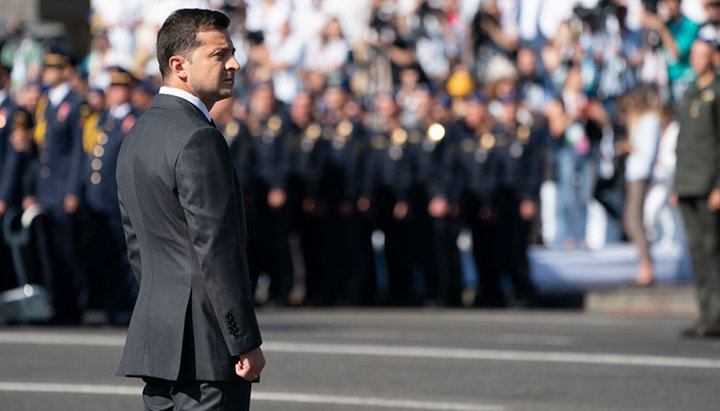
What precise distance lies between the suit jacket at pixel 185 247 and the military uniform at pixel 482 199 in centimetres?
1333

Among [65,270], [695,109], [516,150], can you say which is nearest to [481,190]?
[516,150]

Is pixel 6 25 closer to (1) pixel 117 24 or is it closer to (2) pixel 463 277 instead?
(1) pixel 117 24

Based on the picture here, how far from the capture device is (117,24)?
23719 millimetres

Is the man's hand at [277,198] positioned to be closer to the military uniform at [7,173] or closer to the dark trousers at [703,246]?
the military uniform at [7,173]

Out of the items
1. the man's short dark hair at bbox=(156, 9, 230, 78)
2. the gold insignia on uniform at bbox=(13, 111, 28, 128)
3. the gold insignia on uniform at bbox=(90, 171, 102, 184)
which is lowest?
the gold insignia on uniform at bbox=(90, 171, 102, 184)

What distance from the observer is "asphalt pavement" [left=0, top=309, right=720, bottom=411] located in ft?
32.5

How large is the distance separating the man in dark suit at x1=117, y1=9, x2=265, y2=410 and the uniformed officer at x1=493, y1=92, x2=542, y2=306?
42.9 ft

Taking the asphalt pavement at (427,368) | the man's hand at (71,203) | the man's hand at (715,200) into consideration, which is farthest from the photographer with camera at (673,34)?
the man's hand at (71,203)

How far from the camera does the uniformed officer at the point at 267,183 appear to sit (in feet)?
61.5

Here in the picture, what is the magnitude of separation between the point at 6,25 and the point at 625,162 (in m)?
9.57

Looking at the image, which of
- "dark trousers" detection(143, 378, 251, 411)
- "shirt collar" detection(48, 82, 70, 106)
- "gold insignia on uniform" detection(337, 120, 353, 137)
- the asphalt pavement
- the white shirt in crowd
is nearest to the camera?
"dark trousers" detection(143, 378, 251, 411)

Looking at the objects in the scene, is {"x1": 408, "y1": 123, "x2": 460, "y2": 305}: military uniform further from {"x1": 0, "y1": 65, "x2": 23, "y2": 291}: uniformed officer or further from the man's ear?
the man's ear

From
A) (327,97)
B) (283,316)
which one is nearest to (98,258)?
(283,316)

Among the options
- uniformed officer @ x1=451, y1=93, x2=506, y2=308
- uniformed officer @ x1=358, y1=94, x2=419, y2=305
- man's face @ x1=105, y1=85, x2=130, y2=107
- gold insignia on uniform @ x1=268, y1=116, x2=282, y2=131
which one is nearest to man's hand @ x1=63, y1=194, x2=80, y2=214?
man's face @ x1=105, y1=85, x2=130, y2=107
